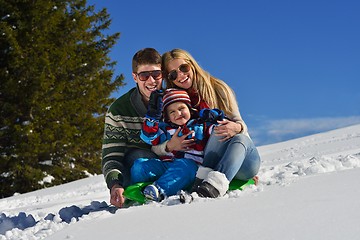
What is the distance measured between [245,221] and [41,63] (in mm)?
10483

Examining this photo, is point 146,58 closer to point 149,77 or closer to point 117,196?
point 149,77

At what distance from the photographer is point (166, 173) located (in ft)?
9.89

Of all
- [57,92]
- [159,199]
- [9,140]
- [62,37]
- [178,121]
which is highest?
[62,37]

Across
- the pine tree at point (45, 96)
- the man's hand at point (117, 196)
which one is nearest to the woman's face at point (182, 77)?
the man's hand at point (117, 196)

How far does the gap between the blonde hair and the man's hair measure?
0.09 metres

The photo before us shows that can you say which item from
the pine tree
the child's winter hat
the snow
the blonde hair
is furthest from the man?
the pine tree

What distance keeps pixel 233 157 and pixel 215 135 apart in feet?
0.67

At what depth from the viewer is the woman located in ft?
9.38

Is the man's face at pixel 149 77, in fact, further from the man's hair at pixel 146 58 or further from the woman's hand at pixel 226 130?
the woman's hand at pixel 226 130

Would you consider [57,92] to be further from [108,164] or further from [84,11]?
[108,164]

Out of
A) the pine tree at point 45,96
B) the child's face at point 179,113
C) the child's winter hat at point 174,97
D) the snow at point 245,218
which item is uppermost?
the pine tree at point 45,96

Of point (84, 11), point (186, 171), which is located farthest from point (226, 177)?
point (84, 11)

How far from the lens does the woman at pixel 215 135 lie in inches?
113

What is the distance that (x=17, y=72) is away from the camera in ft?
38.9
